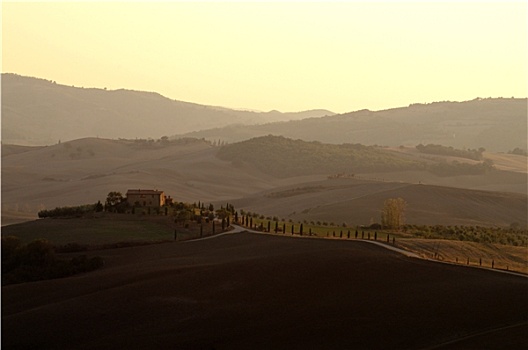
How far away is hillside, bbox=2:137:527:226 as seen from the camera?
363 feet

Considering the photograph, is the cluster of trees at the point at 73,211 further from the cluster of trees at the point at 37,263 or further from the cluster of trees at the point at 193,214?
the cluster of trees at the point at 37,263

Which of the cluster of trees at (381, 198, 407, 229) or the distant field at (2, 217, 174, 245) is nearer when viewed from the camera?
the distant field at (2, 217, 174, 245)

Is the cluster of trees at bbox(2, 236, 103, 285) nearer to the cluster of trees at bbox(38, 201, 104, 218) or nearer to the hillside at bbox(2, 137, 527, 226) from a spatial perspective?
the cluster of trees at bbox(38, 201, 104, 218)

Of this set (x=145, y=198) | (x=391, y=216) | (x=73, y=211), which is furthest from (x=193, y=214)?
(x=391, y=216)

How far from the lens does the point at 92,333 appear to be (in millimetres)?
36688

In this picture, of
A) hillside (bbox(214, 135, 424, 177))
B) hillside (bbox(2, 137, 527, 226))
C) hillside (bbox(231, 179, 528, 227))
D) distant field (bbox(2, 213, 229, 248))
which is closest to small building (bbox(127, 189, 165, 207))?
distant field (bbox(2, 213, 229, 248))

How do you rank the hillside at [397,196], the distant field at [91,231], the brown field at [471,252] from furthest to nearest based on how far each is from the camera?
the hillside at [397,196] < the distant field at [91,231] < the brown field at [471,252]

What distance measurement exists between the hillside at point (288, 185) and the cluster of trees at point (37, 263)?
48620mm

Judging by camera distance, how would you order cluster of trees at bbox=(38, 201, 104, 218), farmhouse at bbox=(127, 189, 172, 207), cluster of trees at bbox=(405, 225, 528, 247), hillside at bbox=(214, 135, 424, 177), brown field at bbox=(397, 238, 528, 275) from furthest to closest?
hillside at bbox=(214, 135, 424, 177)
farmhouse at bbox=(127, 189, 172, 207)
cluster of trees at bbox=(38, 201, 104, 218)
cluster of trees at bbox=(405, 225, 528, 247)
brown field at bbox=(397, 238, 528, 275)

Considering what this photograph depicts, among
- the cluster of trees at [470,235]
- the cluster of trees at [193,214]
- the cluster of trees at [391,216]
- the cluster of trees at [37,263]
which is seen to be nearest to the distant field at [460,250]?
the cluster of trees at [470,235]

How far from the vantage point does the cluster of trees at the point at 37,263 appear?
173ft

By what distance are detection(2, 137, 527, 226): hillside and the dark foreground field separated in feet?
180

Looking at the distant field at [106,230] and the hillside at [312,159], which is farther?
the hillside at [312,159]

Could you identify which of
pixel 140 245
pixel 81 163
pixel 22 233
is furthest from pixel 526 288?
pixel 81 163
